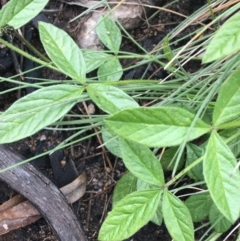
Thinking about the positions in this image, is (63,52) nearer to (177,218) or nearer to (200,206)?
(177,218)

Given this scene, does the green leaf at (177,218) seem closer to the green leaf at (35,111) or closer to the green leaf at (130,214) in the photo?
the green leaf at (130,214)

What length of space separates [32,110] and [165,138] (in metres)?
0.24

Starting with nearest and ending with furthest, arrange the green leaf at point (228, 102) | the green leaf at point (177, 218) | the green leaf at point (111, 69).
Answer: the green leaf at point (228, 102) < the green leaf at point (177, 218) < the green leaf at point (111, 69)

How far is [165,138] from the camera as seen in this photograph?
775 millimetres

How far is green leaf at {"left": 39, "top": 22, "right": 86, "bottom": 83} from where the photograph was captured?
0.90 m

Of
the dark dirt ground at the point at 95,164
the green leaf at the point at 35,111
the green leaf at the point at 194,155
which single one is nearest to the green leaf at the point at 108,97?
the green leaf at the point at 35,111

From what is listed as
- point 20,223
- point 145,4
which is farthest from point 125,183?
point 145,4

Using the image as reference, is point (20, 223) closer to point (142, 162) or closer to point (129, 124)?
point (142, 162)

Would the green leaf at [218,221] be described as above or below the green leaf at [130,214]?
below

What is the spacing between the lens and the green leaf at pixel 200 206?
46.2 inches

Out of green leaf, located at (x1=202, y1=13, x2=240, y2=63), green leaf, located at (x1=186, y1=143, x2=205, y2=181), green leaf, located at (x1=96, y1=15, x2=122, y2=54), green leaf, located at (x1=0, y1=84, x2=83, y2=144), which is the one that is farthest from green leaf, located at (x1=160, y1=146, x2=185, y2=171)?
green leaf, located at (x1=202, y1=13, x2=240, y2=63)

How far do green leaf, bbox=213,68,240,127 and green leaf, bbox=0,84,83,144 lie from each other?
0.25 meters

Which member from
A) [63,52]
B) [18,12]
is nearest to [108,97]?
[63,52]

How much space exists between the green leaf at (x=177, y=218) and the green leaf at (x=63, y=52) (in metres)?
0.27
